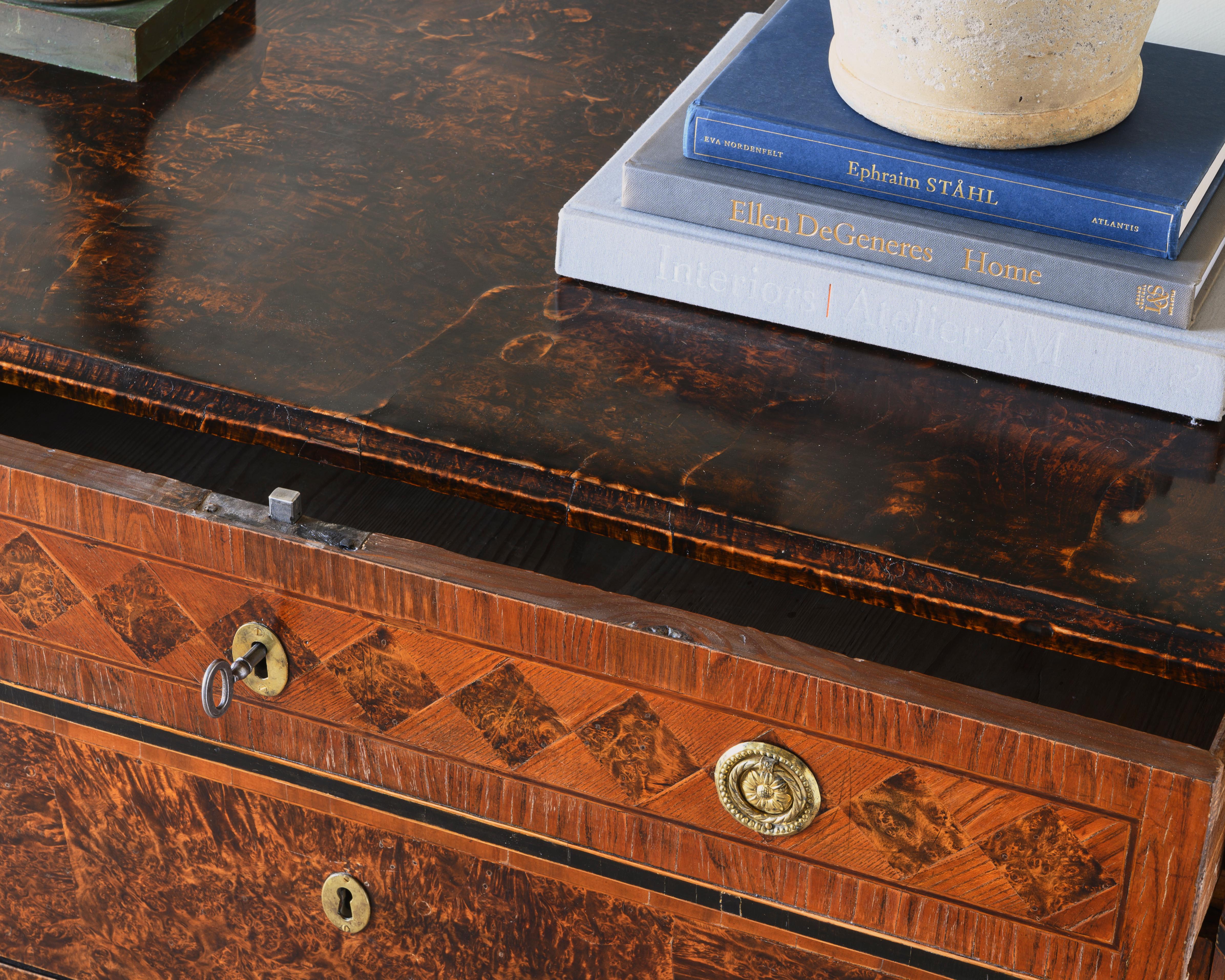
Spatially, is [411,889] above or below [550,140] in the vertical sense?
below

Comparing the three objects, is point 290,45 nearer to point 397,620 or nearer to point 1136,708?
point 397,620

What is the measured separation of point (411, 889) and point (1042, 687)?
347 millimetres

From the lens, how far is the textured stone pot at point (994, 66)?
24.2 inches

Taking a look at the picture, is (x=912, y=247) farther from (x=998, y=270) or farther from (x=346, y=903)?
(x=346, y=903)

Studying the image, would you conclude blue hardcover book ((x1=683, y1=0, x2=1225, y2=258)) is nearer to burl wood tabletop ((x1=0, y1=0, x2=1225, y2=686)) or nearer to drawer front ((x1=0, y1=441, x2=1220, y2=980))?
burl wood tabletop ((x1=0, y1=0, x2=1225, y2=686))

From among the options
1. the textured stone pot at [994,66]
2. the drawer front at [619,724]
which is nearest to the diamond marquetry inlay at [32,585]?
the drawer front at [619,724]

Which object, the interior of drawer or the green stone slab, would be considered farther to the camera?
the green stone slab

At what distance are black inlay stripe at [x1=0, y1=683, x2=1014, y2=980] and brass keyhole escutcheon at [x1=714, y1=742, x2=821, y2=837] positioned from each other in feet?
0.19

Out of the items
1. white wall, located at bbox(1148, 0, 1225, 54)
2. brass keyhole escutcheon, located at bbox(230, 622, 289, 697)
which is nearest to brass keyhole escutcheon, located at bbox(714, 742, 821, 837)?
brass keyhole escutcheon, located at bbox(230, 622, 289, 697)

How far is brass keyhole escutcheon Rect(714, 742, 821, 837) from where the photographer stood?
23.2 inches

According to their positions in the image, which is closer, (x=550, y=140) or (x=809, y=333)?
(x=809, y=333)

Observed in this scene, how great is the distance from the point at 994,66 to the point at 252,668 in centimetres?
46

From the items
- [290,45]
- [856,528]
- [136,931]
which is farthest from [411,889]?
[290,45]

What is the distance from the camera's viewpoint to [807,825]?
60 cm
